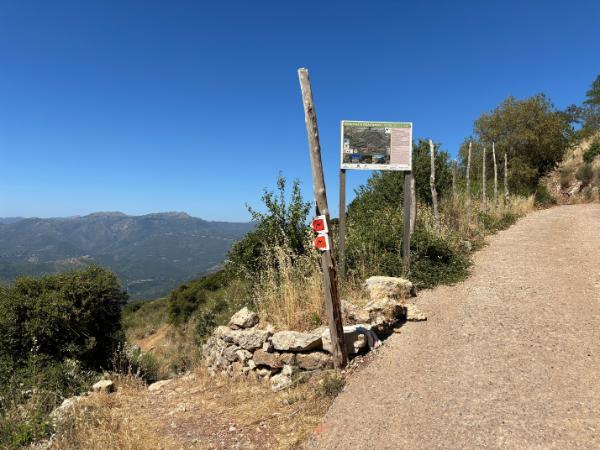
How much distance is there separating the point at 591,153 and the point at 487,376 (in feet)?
77.7

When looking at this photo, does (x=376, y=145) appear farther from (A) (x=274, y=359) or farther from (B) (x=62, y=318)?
(B) (x=62, y=318)

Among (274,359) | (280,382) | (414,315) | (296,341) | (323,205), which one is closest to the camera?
(323,205)

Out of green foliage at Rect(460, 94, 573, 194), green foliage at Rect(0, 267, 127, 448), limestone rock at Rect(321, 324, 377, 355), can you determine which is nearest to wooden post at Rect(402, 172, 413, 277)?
limestone rock at Rect(321, 324, 377, 355)

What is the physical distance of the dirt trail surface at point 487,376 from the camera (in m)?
3.01

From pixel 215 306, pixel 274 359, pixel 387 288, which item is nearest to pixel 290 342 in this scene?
pixel 274 359

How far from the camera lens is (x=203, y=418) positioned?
13.4ft

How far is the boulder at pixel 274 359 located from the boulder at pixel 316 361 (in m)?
0.16

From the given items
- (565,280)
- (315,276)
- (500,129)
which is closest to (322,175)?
(315,276)

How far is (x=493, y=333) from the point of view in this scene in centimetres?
482

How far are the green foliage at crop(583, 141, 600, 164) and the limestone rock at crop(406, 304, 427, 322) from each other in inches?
858

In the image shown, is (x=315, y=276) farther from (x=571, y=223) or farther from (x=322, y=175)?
(x=571, y=223)

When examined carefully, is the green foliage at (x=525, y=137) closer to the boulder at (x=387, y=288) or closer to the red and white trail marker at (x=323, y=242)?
the boulder at (x=387, y=288)

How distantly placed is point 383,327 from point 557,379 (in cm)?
208

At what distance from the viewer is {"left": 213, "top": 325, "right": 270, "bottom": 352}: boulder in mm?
4969
